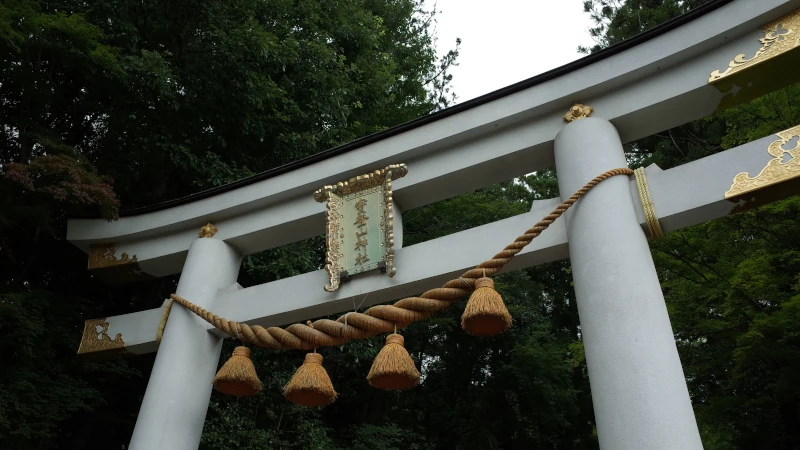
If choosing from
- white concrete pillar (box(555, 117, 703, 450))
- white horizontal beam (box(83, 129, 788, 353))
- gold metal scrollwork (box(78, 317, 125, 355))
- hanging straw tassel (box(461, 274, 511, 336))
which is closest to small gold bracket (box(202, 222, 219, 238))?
white horizontal beam (box(83, 129, 788, 353))

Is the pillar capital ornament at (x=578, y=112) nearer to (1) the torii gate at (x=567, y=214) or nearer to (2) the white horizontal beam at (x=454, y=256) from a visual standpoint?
(1) the torii gate at (x=567, y=214)

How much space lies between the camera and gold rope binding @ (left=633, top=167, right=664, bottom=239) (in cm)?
343

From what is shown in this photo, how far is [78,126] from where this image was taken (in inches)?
291

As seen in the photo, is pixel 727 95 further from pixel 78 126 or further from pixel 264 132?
pixel 78 126

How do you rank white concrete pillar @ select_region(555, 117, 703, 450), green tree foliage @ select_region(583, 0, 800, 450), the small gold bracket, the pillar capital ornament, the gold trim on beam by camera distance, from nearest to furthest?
white concrete pillar @ select_region(555, 117, 703, 450), the pillar capital ornament, the gold trim on beam, the small gold bracket, green tree foliage @ select_region(583, 0, 800, 450)

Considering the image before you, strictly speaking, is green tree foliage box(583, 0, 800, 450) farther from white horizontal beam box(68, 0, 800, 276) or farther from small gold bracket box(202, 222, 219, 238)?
small gold bracket box(202, 222, 219, 238)

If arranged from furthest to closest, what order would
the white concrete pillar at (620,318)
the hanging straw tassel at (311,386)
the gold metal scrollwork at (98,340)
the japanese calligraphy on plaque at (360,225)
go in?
the gold metal scrollwork at (98,340)
the japanese calligraphy on plaque at (360,225)
the hanging straw tassel at (311,386)
the white concrete pillar at (620,318)

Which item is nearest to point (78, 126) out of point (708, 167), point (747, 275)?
point (708, 167)

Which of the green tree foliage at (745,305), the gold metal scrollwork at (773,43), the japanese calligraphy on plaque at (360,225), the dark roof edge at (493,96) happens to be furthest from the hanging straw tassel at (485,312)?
the green tree foliage at (745,305)

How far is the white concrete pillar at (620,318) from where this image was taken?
113 inches

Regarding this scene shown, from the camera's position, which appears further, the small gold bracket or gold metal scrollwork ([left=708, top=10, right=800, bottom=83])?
the small gold bracket

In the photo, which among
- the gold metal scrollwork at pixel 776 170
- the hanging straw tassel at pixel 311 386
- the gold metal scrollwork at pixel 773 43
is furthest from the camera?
the hanging straw tassel at pixel 311 386

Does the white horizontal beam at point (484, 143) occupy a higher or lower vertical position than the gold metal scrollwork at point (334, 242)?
higher

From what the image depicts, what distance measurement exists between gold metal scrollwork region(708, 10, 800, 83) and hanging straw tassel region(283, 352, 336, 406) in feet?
10.3
